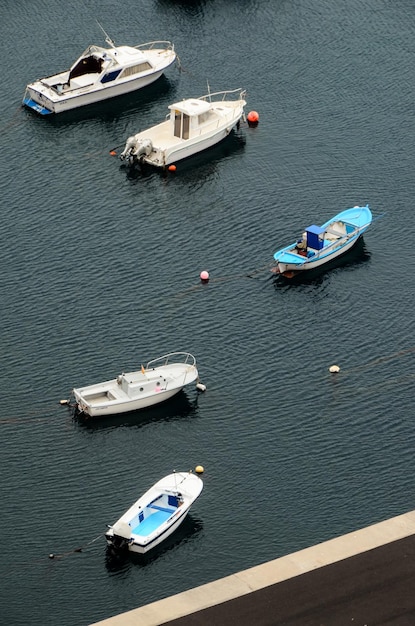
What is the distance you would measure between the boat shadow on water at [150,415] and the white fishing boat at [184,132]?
1195 inches

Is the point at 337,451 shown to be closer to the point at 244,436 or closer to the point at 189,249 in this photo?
the point at 244,436

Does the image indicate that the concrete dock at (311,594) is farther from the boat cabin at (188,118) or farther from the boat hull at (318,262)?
the boat cabin at (188,118)

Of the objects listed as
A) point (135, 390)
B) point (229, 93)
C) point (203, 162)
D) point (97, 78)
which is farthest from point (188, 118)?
point (135, 390)

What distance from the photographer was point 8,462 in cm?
8644

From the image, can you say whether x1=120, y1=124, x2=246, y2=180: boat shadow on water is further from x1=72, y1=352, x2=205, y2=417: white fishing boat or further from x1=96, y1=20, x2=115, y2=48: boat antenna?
x1=72, y1=352, x2=205, y2=417: white fishing boat

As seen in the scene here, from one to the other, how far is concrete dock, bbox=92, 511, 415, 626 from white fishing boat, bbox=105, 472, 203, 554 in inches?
211

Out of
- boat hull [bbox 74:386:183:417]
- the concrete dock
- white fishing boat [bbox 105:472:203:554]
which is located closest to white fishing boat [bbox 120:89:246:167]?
boat hull [bbox 74:386:183:417]

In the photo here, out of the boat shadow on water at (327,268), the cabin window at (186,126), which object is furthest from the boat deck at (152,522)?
the cabin window at (186,126)

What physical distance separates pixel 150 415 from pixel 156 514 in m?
10.9

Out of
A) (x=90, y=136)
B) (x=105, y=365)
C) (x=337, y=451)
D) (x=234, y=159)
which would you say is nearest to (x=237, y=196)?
(x=234, y=159)

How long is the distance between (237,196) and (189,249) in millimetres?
9024

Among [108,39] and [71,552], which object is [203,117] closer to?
[108,39]

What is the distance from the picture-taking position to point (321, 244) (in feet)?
344

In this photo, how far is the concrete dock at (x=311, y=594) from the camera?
72.9 metres
